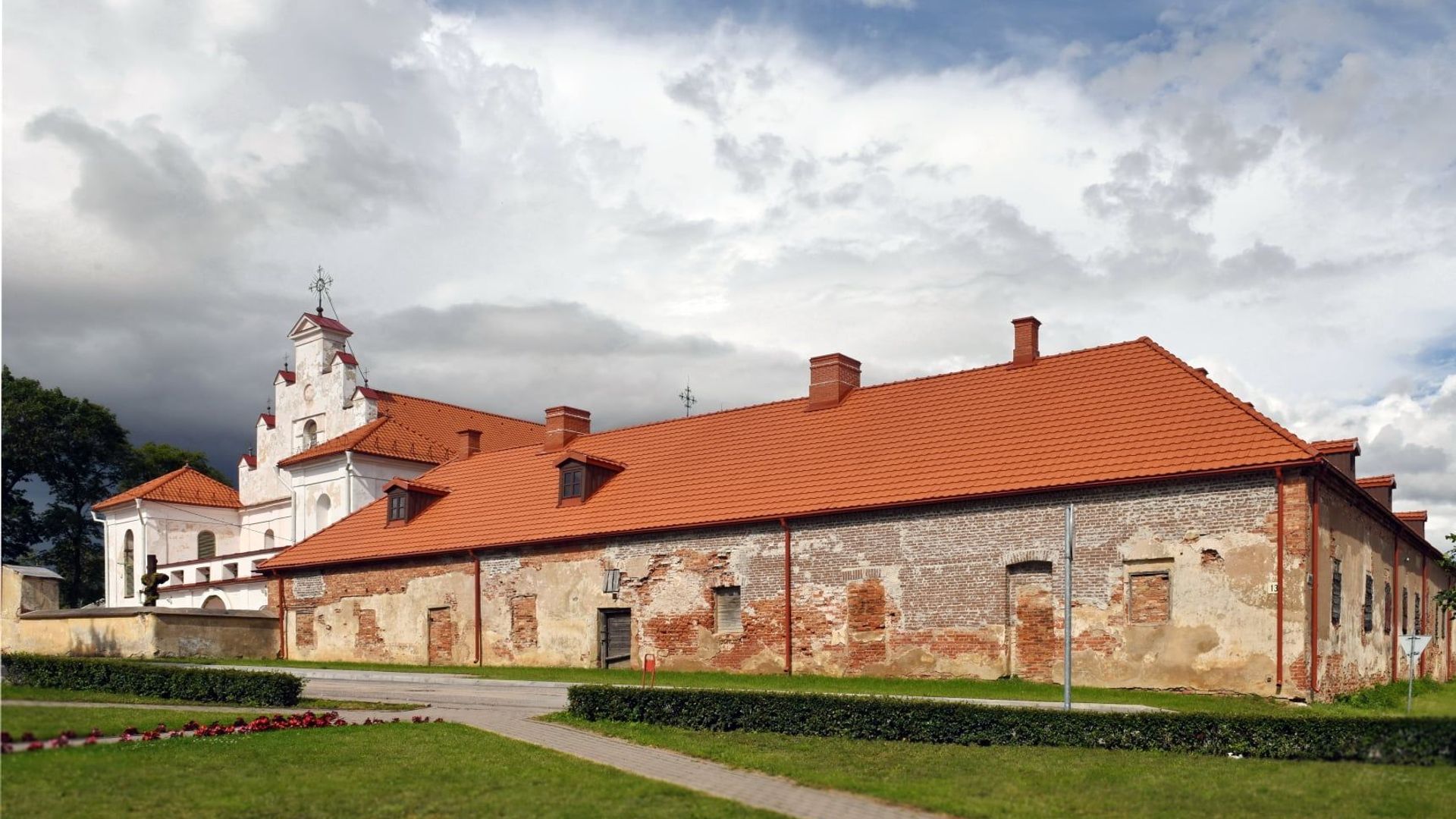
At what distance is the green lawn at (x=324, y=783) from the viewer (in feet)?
30.5

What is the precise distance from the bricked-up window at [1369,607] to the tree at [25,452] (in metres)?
33.9

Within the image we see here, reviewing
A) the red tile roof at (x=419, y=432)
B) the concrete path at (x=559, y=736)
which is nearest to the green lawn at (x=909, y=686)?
the concrete path at (x=559, y=736)

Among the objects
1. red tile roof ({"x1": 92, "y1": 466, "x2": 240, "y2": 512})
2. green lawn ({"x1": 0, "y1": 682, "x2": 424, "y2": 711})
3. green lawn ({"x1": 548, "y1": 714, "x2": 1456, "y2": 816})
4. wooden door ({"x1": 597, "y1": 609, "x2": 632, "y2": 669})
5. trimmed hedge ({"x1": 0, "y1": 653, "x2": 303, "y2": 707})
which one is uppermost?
red tile roof ({"x1": 92, "y1": 466, "x2": 240, "y2": 512})

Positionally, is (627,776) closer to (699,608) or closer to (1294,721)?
(1294,721)

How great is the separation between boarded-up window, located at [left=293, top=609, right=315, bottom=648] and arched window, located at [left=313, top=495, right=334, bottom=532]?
981cm

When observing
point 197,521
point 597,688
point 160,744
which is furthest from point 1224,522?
point 197,521

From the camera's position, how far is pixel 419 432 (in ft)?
159

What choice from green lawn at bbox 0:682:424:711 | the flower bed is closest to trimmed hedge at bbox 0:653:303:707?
green lawn at bbox 0:682:424:711

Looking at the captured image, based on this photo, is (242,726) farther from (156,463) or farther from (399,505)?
(156,463)

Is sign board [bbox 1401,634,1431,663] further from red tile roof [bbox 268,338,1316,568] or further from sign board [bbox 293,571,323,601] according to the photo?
sign board [bbox 293,571,323,601]

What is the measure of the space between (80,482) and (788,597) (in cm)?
4196

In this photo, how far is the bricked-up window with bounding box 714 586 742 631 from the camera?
91.8ft

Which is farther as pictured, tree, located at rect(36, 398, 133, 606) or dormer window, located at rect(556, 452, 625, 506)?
tree, located at rect(36, 398, 133, 606)

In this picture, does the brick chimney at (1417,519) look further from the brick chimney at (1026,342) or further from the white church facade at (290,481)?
the white church facade at (290,481)
